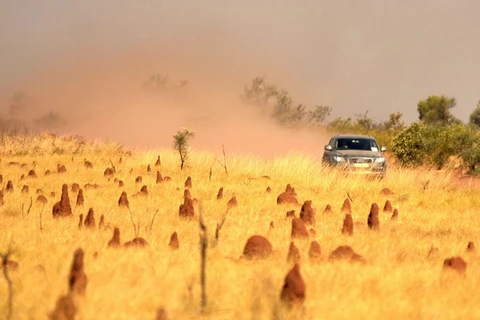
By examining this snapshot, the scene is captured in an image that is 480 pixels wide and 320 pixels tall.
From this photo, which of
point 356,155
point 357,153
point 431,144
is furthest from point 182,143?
point 431,144

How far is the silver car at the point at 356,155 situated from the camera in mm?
20609

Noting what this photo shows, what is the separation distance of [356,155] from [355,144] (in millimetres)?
1282

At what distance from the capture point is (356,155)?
845 inches

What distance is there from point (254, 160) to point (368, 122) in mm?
46344

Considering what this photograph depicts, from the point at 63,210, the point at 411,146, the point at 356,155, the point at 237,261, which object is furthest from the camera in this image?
the point at 411,146

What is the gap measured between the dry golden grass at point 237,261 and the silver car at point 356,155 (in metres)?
6.81

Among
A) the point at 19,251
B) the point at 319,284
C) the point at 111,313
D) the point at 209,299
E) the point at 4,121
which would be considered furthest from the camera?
the point at 4,121

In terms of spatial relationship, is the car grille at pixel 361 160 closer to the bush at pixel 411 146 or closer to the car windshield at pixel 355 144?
the car windshield at pixel 355 144

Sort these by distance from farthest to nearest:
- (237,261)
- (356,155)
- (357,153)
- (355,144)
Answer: (355,144) → (357,153) → (356,155) → (237,261)

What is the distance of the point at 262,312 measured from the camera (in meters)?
4.83

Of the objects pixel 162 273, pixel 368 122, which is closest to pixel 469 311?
pixel 162 273

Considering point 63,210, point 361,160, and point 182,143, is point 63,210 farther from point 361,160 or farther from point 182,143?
point 361,160

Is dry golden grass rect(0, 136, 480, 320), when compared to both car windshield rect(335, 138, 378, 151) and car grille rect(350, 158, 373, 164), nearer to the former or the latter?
car grille rect(350, 158, 373, 164)

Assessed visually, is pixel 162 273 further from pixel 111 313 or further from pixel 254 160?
pixel 254 160
